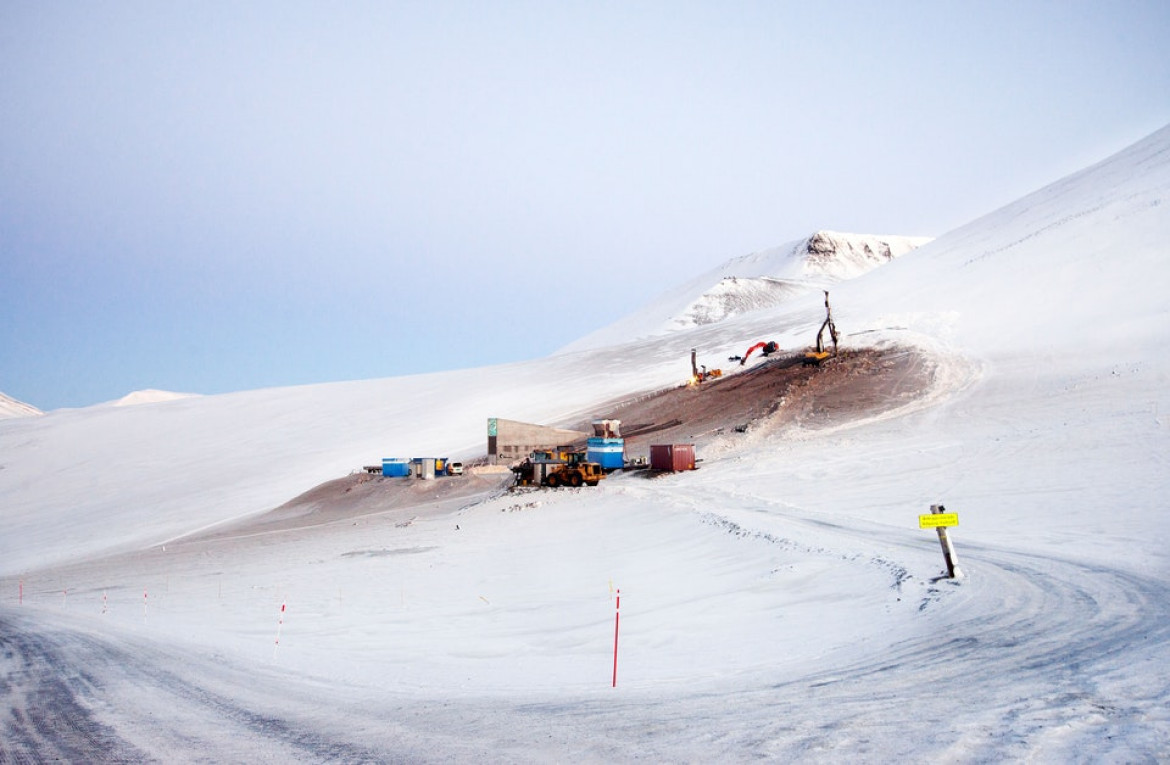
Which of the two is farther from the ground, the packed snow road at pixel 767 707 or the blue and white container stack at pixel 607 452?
the blue and white container stack at pixel 607 452

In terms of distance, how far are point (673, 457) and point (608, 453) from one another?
196 inches

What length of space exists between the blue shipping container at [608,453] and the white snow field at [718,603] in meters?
1.12

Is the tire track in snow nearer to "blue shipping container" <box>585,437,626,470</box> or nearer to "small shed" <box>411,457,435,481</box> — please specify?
"blue shipping container" <box>585,437,626,470</box>

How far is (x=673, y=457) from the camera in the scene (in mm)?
34188

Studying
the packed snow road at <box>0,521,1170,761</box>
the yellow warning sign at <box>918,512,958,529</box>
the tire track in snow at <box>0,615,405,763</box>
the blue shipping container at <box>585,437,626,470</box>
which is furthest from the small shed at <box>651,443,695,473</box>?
the tire track in snow at <box>0,615,405,763</box>

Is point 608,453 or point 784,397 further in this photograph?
point 784,397

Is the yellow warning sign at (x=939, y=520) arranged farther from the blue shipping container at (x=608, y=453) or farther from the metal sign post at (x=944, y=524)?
the blue shipping container at (x=608, y=453)

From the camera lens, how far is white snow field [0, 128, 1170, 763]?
258 inches

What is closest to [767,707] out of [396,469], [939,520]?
[939,520]

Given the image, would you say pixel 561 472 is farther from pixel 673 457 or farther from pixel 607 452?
pixel 607 452

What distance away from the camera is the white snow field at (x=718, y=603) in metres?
6.55

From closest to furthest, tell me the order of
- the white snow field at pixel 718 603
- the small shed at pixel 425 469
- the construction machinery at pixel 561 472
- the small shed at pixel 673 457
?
the white snow field at pixel 718 603
the construction machinery at pixel 561 472
the small shed at pixel 673 457
the small shed at pixel 425 469

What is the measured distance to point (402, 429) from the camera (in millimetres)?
68188

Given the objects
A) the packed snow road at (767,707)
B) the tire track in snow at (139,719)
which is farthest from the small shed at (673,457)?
the tire track in snow at (139,719)
